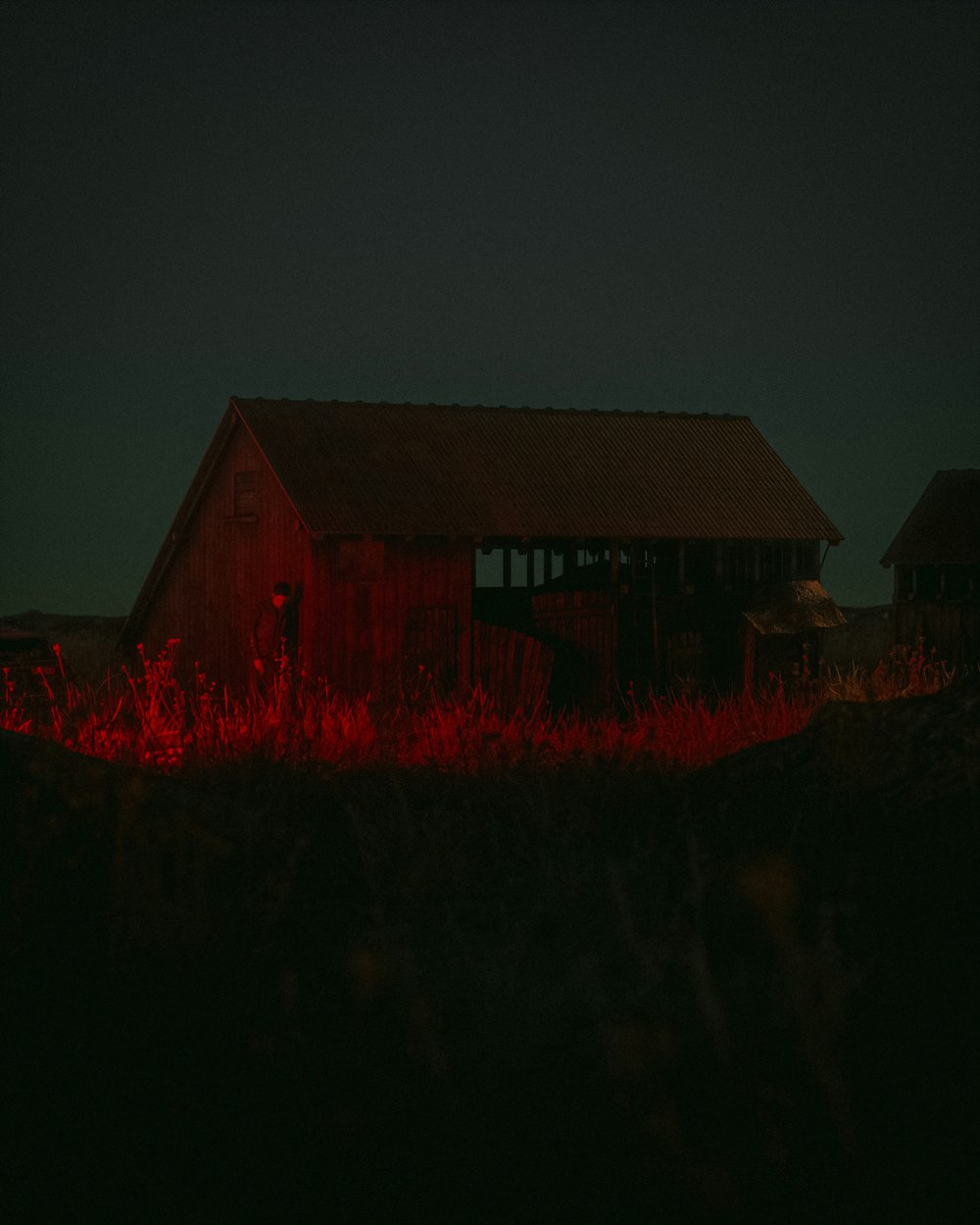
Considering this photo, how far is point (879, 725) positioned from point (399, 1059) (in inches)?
136

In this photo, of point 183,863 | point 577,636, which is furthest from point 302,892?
point 577,636

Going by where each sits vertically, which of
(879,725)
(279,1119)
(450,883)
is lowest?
(279,1119)

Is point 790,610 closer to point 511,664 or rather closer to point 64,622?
point 511,664

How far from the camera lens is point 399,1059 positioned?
4.88m

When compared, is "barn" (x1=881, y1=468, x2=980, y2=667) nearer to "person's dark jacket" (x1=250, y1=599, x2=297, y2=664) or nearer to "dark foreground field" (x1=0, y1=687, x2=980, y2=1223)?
"person's dark jacket" (x1=250, y1=599, x2=297, y2=664)

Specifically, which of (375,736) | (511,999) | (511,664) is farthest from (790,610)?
(511,999)

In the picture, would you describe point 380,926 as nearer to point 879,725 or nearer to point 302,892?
point 302,892

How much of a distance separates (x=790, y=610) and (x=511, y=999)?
Answer: 64.5 ft

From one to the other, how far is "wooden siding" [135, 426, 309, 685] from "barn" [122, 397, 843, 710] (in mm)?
50

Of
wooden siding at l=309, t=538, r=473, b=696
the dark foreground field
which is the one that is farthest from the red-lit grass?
wooden siding at l=309, t=538, r=473, b=696

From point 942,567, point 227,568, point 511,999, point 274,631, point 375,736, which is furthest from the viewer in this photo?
point 942,567

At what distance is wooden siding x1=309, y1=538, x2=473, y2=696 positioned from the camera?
21.0 metres

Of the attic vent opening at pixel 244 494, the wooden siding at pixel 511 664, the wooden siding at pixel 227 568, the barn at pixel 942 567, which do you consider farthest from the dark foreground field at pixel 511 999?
the barn at pixel 942 567

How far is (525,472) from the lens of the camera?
2358 centimetres
